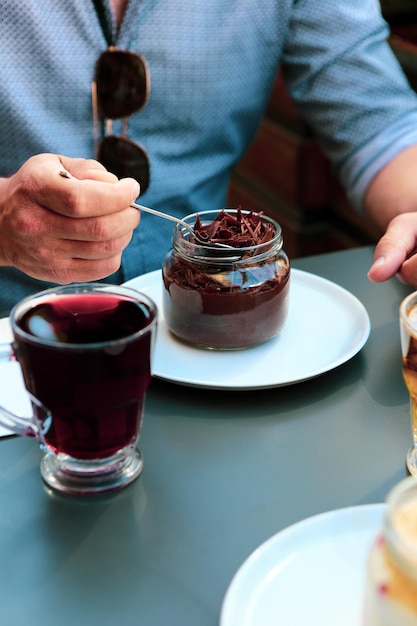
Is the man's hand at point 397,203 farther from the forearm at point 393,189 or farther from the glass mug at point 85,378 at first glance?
the glass mug at point 85,378

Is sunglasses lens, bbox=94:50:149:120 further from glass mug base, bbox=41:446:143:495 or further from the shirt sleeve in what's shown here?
glass mug base, bbox=41:446:143:495

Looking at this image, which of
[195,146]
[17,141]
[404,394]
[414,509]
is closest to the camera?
[414,509]

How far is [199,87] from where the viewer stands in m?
1.32

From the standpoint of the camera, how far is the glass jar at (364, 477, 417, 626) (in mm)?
418

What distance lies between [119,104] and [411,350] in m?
0.75

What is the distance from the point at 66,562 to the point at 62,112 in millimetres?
840

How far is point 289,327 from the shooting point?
94 cm

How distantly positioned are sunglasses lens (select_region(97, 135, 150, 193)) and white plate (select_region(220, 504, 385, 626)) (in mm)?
840

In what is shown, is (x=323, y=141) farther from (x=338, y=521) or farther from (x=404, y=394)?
(x=338, y=521)

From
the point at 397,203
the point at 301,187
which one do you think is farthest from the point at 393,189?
the point at 301,187

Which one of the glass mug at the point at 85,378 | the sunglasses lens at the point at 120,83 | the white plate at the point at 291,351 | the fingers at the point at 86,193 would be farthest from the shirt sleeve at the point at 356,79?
the glass mug at the point at 85,378

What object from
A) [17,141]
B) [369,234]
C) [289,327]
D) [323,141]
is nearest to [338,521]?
[289,327]

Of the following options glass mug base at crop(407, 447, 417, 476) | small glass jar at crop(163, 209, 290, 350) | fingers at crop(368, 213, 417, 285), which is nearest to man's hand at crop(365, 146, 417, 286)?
fingers at crop(368, 213, 417, 285)

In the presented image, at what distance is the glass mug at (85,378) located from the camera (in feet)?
2.06
